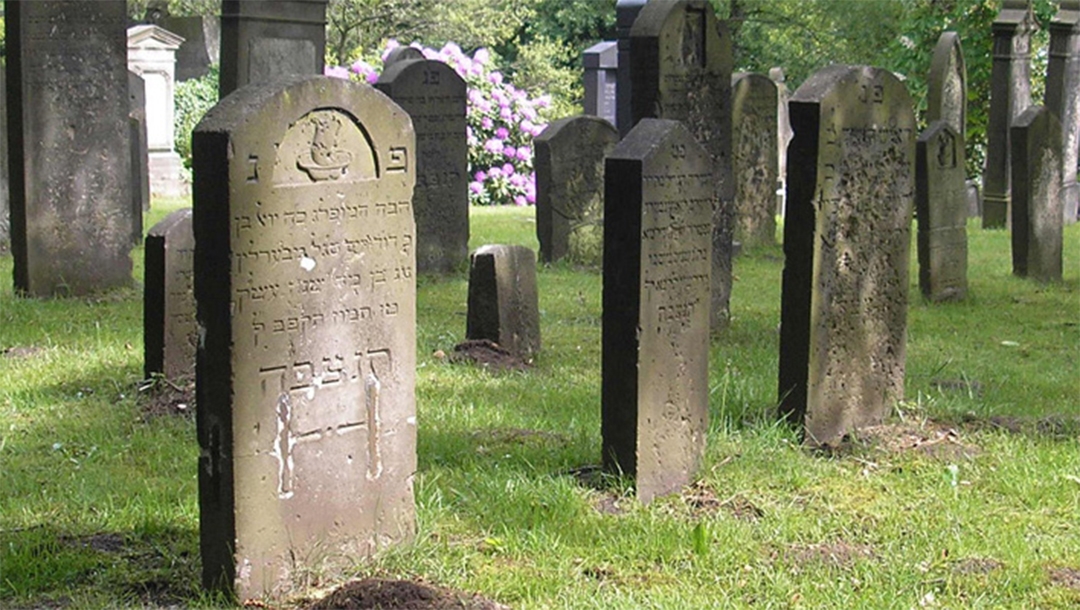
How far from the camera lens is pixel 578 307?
11859mm

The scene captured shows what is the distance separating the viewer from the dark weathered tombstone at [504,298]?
30.6 feet

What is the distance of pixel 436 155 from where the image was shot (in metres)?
13.0

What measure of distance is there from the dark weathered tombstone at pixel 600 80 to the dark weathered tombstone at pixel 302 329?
1919cm

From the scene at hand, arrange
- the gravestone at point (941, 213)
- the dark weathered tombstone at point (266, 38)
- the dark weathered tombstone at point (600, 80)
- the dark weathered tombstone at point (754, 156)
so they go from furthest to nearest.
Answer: the dark weathered tombstone at point (600, 80)
the dark weathered tombstone at point (754, 156)
the gravestone at point (941, 213)
the dark weathered tombstone at point (266, 38)

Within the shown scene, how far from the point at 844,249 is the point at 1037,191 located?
634 centimetres

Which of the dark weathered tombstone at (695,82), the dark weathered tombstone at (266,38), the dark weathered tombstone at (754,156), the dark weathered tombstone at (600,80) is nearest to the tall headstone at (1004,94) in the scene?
the dark weathered tombstone at (754,156)

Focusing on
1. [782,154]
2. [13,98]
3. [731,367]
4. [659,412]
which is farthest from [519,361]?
[782,154]

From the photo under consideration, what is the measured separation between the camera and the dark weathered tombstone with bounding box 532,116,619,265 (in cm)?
1363

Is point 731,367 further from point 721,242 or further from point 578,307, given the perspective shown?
point 578,307

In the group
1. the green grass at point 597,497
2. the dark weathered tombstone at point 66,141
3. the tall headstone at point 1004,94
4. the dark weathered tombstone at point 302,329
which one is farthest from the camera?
the tall headstone at point 1004,94

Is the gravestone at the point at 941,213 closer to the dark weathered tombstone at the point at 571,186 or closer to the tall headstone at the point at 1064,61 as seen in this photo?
the dark weathered tombstone at the point at 571,186

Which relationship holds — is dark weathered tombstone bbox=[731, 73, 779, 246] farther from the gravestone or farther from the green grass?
the green grass

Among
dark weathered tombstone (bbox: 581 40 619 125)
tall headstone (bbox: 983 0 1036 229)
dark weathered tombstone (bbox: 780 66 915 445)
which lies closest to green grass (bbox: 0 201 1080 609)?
dark weathered tombstone (bbox: 780 66 915 445)

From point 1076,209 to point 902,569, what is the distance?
15.8 meters
